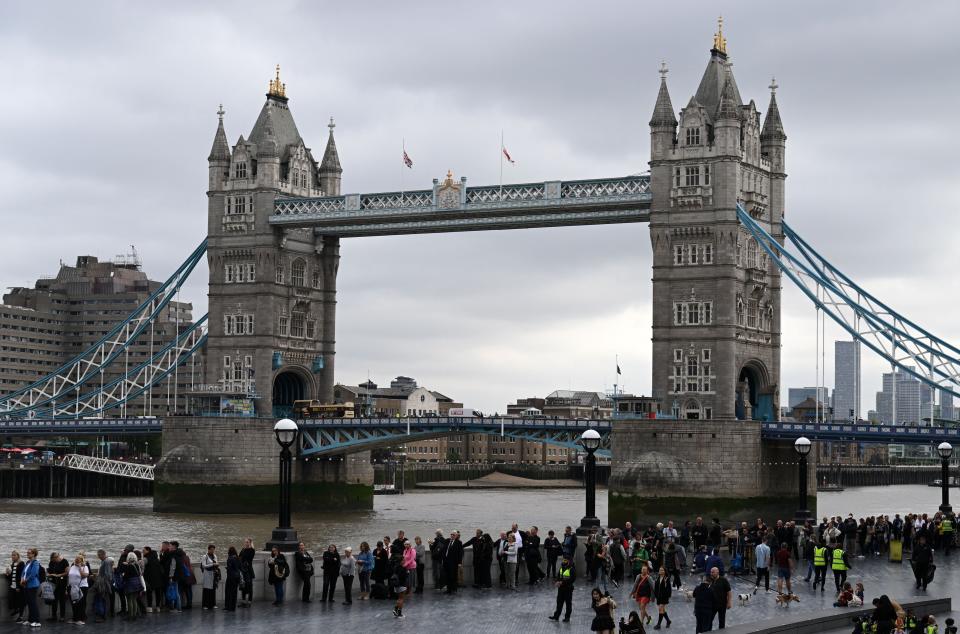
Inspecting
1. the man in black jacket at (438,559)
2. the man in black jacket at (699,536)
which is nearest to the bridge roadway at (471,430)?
the man in black jacket at (699,536)

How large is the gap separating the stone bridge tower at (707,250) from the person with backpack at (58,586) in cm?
5503

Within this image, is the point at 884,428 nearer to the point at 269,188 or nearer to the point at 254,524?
the point at 254,524

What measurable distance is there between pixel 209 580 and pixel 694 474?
48069mm

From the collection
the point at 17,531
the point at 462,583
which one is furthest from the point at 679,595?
the point at 17,531

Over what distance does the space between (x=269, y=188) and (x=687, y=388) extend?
31.9m

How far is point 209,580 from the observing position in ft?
117

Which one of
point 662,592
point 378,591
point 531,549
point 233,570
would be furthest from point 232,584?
point 662,592

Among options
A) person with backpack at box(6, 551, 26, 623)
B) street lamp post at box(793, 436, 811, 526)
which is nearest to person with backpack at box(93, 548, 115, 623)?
person with backpack at box(6, 551, 26, 623)

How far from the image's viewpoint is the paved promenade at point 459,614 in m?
33.1

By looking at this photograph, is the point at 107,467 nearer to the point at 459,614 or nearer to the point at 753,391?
the point at 753,391

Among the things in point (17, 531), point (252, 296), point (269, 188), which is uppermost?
point (269, 188)

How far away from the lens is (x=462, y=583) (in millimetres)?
40812

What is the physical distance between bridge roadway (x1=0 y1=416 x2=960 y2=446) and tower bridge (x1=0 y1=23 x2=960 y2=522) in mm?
204

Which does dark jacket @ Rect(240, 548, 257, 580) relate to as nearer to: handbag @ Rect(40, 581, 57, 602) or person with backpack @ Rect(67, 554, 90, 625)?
person with backpack @ Rect(67, 554, 90, 625)
